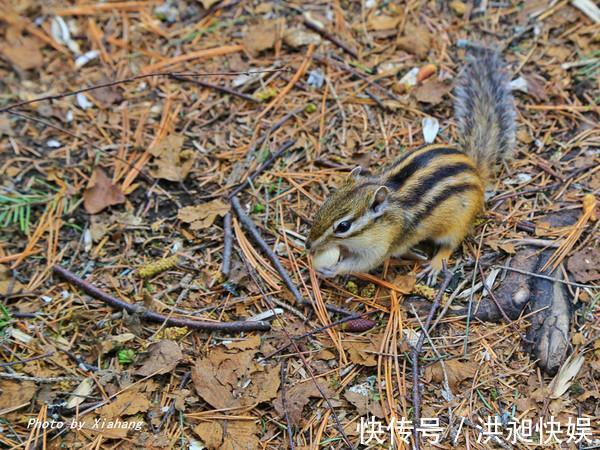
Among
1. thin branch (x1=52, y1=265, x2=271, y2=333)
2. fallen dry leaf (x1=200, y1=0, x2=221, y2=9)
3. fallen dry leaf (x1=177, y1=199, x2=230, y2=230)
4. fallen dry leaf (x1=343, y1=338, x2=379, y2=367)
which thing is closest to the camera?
fallen dry leaf (x1=343, y1=338, x2=379, y2=367)

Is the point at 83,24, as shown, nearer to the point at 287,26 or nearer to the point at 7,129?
the point at 7,129

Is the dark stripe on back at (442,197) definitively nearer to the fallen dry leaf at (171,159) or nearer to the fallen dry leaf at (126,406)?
Answer: the fallen dry leaf at (171,159)

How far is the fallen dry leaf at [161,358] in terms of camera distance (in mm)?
3043

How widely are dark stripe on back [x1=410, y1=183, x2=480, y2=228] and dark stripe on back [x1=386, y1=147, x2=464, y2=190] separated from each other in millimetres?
183

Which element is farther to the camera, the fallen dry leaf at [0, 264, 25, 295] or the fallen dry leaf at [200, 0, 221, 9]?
the fallen dry leaf at [200, 0, 221, 9]

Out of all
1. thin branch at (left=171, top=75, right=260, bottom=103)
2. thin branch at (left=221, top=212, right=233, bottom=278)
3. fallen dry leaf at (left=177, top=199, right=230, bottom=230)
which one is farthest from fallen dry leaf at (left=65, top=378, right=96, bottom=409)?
thin branch at (left=171, top=75, right=260, bottom=103)

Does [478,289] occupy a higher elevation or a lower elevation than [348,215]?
lower

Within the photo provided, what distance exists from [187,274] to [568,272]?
2.10 meters

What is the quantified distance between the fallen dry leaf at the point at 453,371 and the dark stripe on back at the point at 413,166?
0.97 m

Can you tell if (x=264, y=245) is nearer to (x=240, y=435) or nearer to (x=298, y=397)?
(x=298, y=397)

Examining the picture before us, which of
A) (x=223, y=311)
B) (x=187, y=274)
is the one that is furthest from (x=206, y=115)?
(x=223, y=311)

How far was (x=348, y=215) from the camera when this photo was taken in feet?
10.6

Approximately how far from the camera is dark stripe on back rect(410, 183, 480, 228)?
330 cm

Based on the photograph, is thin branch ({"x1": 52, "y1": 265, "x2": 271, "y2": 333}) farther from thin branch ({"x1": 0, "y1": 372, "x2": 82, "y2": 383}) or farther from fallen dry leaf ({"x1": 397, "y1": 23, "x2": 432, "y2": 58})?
fallen dry leaf ({"x1": 397, "y1": 23, "x2": 432, "y2": 58})
